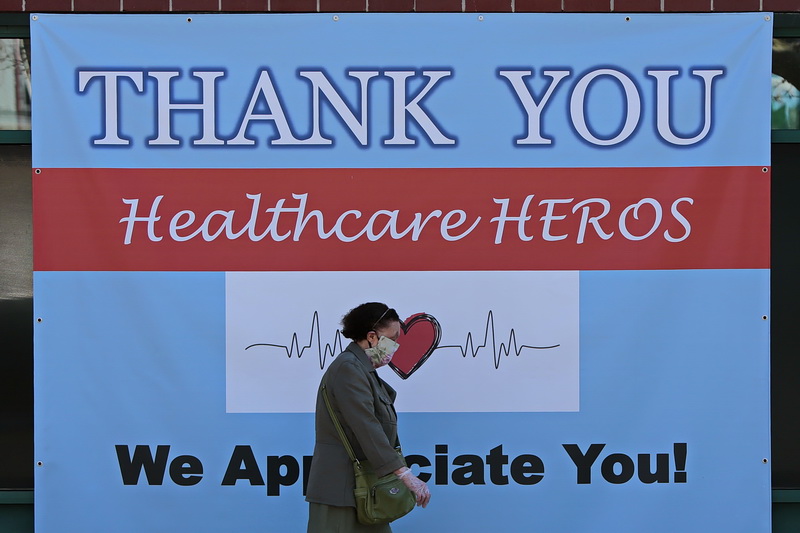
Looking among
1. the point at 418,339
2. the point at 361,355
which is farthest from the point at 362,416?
the point at 418,339

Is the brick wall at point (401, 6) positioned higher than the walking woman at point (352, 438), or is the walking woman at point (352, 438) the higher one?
the brick wall at point (401, 6)

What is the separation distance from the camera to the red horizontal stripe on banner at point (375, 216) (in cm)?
459

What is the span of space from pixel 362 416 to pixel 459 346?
1065 millimetres

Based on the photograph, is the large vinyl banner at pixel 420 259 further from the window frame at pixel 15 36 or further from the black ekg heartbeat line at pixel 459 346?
the window frame at pixel 15 36

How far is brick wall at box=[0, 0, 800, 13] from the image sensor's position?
4621 mm

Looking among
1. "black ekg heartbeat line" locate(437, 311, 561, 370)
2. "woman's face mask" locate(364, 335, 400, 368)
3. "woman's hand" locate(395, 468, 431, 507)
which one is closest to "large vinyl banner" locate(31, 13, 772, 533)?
"black ekg heartbeat line" locate(437, 311, 561, 370)

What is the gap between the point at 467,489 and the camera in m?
4.59

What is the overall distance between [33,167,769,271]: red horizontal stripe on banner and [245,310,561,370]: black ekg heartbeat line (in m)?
0.33

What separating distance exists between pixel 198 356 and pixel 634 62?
2734 mm

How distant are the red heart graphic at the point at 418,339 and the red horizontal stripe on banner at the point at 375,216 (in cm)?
28

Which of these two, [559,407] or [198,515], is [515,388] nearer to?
[559,407]

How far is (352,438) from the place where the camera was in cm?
376

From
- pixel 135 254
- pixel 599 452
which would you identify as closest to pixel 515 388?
pixel 599 452

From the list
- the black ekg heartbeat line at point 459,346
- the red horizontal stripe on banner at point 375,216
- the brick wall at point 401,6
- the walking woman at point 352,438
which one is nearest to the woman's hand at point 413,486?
the walking woman at point 352,438
